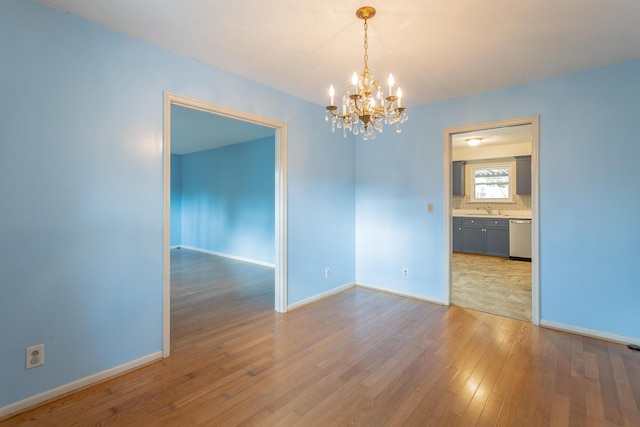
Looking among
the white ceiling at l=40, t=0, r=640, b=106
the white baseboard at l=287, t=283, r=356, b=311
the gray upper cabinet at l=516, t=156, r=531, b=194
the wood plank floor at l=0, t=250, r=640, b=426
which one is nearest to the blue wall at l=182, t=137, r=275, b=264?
the white baseboard at l=287, t=283, r=356, b=311

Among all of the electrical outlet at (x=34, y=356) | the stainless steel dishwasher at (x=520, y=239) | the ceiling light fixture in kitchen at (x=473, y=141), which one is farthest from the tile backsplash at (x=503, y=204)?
the electrical outlet at (x=34, y=356)

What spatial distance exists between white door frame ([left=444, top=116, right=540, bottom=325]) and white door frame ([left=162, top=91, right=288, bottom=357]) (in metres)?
1.94

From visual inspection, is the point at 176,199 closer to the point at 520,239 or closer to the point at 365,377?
the point at 365,377

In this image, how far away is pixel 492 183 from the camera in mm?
7535

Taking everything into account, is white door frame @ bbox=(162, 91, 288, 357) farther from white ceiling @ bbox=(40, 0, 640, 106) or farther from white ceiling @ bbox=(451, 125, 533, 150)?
white ceiling @ bbox=(451, 125, 533, 150)

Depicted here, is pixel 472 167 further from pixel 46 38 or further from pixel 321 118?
pixel 46 38

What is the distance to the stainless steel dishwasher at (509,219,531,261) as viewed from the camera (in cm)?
636

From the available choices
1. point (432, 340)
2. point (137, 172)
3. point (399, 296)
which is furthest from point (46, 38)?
point (399, 296)

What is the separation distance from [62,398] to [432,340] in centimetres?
280

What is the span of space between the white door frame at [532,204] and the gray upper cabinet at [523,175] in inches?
160

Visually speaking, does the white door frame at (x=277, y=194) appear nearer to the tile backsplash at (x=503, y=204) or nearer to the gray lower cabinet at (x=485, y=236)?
the gray lower cabinet at (x=485, y=236)

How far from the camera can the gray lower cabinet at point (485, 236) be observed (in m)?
6.67

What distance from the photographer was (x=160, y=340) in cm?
248

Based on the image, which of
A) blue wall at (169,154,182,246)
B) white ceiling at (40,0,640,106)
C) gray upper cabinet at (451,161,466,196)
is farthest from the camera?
blue wall at (169,154,182,246)
